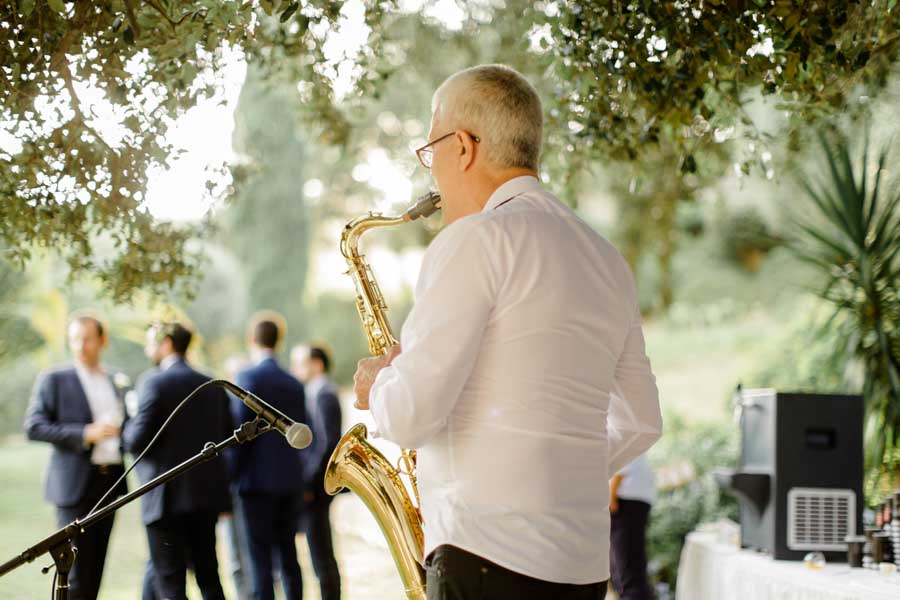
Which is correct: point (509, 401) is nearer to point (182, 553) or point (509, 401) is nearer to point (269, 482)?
point (182, 553)

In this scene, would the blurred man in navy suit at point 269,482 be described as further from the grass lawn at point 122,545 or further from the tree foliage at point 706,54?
the tree foliage at point 706,54

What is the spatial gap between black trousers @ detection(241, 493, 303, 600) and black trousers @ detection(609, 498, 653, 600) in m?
2.20

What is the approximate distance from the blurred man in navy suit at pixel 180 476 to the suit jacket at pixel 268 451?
498 millimetres

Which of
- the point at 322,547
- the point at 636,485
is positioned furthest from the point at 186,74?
the point at 322,547

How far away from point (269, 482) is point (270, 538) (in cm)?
42

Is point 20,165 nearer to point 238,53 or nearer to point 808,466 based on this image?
point 238,53

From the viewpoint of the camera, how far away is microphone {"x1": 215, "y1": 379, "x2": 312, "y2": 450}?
2584 millimetres

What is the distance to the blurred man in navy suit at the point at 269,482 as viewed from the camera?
21.4 ft

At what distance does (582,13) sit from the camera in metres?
3.64

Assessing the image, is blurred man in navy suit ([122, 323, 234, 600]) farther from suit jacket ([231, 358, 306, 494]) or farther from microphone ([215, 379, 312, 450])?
microphone ([215, 379, 312, 450])

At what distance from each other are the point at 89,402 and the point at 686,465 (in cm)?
500

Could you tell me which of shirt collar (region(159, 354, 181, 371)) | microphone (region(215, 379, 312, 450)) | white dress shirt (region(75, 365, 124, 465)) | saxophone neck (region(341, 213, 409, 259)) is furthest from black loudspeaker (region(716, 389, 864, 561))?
white dress shirt (region(75, 365, 124, 465))

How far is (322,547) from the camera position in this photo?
7250 millimetres

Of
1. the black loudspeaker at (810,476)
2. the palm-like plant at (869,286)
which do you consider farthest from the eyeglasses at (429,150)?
the palm-like plant at (869,286)
